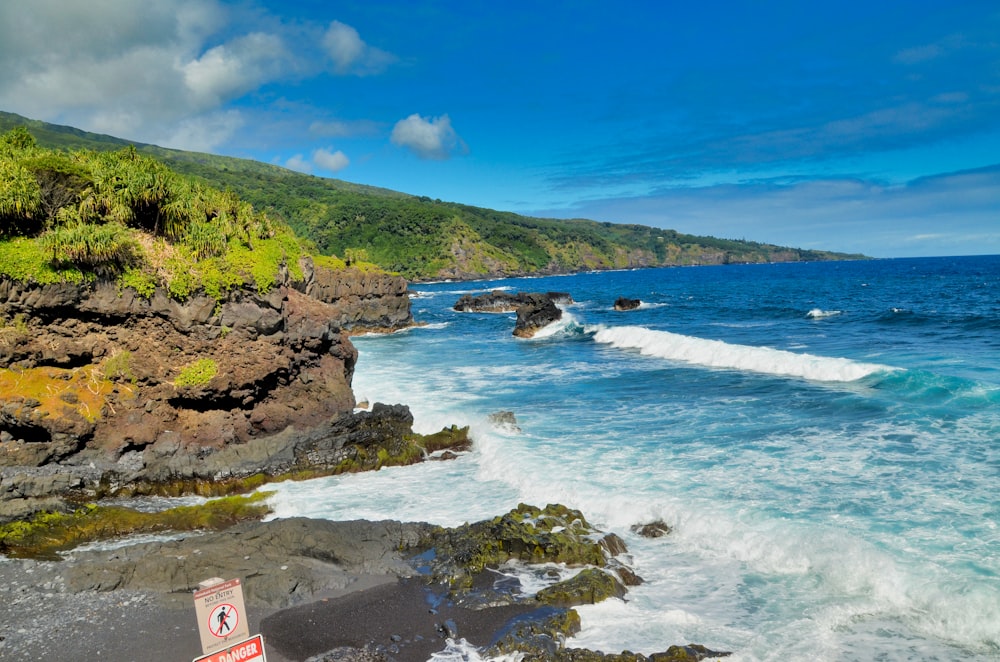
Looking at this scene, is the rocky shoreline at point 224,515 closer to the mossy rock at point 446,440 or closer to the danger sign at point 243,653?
the mossy rock at point 446,440

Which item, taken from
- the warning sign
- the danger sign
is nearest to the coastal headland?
the danger sign

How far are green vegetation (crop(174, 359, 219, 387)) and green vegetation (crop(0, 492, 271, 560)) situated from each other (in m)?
3.81

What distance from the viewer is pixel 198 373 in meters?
16.0

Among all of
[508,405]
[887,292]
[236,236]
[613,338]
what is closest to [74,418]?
[236,236]

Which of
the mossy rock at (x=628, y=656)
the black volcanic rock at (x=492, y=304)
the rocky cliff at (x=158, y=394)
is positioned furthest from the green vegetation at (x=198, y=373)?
the black volcanic rock at (x=492, y=304)

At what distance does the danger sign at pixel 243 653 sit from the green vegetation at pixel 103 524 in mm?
7915

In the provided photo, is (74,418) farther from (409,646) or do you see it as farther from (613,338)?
(613,338)

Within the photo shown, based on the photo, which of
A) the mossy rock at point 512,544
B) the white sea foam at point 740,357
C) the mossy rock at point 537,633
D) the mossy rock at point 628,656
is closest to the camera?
the mossy rock at point 628,656

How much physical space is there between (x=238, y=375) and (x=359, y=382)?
39.1 feet

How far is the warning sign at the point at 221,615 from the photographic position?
4.81 m

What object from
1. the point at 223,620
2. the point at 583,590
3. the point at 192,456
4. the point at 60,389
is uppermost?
the point at 60,389

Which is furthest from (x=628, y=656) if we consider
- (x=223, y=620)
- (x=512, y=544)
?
(x=223, y=620)

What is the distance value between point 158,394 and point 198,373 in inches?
41.1

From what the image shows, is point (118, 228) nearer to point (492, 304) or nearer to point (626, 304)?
point (626, 304)
